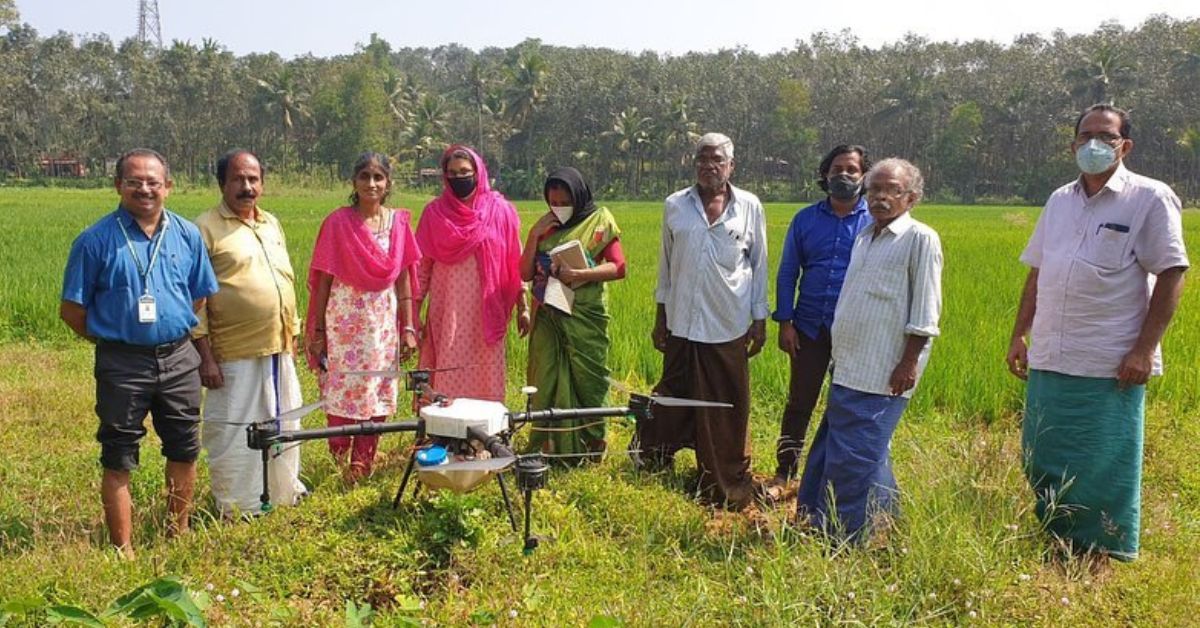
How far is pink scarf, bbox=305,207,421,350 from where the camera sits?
362 centimetres

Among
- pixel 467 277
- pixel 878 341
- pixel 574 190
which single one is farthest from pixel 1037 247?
pixel 467 277

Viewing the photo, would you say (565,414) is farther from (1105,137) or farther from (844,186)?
(1105,137)

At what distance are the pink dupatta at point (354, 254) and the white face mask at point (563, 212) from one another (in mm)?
660

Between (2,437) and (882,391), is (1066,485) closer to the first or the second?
A: (882,391)

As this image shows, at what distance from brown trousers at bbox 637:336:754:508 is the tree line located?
127 ft

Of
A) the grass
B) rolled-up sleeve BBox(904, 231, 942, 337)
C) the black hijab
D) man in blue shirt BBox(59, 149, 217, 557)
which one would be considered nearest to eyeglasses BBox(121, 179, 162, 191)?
man in blue shirt BBox(59, 149, 217, 557)

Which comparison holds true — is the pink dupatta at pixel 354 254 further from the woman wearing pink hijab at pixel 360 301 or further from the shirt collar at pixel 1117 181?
the shirt collar at pixel 1117 181

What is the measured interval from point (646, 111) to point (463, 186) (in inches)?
1717

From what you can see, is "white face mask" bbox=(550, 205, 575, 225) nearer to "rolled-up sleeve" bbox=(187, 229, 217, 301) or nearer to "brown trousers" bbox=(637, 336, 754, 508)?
"brown trousers" bbox=(637, 336, 754, 508)

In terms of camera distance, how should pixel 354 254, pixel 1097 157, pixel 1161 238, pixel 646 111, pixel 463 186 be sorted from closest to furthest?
pixel 1161 238, pixel 1097 157, pixel 354 254, pixel 463 186, pixel 646 111

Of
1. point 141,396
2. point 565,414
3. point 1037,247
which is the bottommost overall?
point 141,396

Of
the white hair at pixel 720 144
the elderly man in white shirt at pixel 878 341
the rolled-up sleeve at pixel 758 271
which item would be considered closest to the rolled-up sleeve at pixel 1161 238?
the elderly man in white shirt at pixel 878 341

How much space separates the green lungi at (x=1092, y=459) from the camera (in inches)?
112

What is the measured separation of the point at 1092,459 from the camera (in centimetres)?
290
